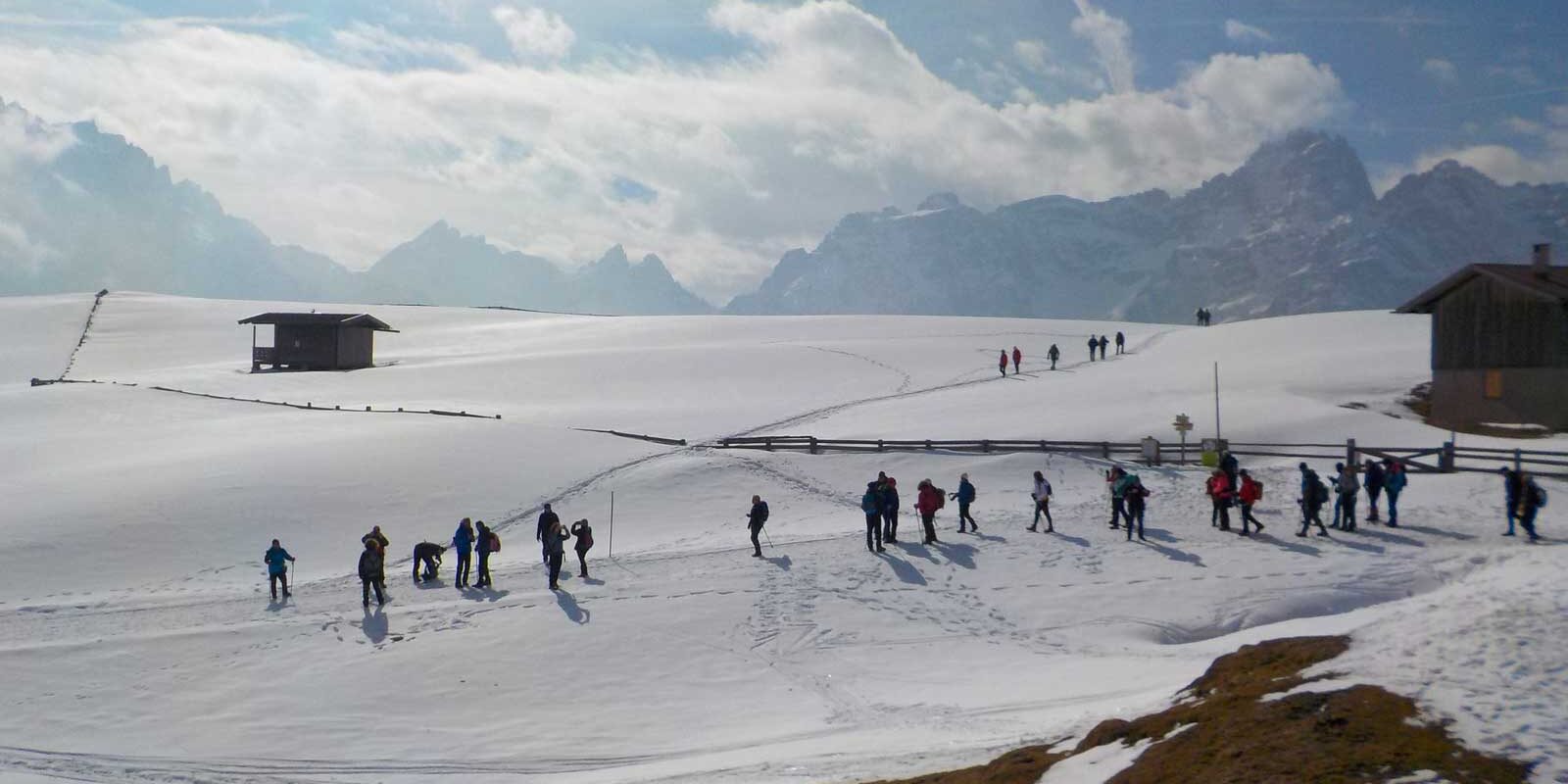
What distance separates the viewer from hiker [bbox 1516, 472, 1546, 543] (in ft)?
66.8

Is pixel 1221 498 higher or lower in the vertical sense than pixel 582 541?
higher

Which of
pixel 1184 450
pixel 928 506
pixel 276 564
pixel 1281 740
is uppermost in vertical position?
pixel 1184 450

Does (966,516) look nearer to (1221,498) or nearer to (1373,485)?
(1221,498)

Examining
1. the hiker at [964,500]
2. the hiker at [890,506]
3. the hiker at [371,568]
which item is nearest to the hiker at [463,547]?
the hiker at [371,568]

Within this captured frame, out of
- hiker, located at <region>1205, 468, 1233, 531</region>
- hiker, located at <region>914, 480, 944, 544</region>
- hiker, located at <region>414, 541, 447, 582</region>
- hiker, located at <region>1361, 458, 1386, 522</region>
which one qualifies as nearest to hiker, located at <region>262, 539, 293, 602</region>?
hiker, located at <region>414, 541, 447, 582</region>

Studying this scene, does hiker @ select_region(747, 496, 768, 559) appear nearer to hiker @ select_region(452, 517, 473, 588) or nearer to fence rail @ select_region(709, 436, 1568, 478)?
hiker @ select_region(452, 517, 473, 588)

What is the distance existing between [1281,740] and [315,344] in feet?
207

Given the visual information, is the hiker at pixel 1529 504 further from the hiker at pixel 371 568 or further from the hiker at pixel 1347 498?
the hiker at pixel 371 568

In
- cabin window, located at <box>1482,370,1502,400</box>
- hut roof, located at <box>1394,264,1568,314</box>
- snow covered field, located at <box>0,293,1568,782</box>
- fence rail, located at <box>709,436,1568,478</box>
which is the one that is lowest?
snow covered field, located at <box>0,293,1568,782</box>

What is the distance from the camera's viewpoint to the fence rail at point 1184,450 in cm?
2591

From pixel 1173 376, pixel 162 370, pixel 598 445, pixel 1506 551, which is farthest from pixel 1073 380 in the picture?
pixel 162 370

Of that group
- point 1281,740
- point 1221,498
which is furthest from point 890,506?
point 1281,740

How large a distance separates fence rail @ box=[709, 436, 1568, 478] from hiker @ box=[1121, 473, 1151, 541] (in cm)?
642

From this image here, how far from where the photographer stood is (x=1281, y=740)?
27.5 feet
